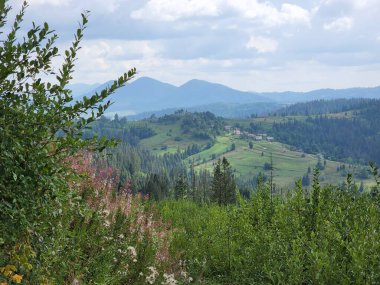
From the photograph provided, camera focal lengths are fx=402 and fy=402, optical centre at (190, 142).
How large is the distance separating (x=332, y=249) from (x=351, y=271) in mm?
997

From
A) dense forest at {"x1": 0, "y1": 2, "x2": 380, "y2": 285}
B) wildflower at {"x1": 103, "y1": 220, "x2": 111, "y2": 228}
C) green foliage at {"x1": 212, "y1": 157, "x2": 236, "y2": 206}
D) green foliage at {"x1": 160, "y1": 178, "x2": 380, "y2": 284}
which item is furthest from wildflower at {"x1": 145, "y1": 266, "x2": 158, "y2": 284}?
green foliage at {"x1": 212, "y1": 157, "x2": 236, "y2": 206}

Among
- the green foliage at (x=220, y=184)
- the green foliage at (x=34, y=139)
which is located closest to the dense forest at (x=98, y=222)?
the green foliage at (x=34, y=139)

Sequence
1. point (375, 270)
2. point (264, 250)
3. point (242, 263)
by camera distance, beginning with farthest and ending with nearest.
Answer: point (242, 263) → point (264, 250) → point (375, 270)

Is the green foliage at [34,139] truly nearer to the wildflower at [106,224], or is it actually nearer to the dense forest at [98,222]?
the dense forest at [98,222]

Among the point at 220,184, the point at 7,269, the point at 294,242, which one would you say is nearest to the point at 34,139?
the point at 7,269

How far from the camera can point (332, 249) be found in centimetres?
929

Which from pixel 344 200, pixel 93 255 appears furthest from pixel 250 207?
pixel 93 255

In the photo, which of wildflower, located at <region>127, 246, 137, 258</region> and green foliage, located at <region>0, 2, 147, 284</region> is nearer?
green foliage, located at <region>0, 2, 147, 284</region>

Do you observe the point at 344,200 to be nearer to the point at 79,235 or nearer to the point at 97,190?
the point at 97,190

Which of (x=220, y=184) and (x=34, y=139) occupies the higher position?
(x=34, y=139)

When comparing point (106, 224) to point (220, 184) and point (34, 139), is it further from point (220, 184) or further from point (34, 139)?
point (220, 184)

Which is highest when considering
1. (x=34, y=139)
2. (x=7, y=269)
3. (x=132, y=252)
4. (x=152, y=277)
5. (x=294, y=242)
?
(x=34, y=139)

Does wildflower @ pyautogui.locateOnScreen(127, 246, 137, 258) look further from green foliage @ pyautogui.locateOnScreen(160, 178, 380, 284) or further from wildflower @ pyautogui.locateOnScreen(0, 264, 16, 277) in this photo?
wildflower @ pyautogui.locateOnScreen(0, 264, 16, 277)

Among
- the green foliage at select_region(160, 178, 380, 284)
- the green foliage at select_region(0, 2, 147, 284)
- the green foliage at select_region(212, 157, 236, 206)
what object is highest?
the green foliage at select_region(0, 2, 147, 284)
